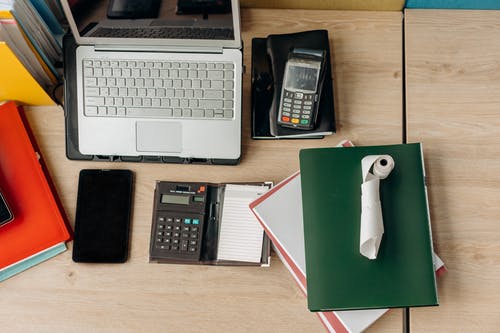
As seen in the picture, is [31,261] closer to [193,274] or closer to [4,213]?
[4,213]

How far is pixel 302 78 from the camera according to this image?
3.01 feet

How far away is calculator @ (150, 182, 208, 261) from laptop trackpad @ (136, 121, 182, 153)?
71mm

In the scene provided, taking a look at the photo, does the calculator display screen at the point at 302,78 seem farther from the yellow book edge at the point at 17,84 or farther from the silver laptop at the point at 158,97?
the yellow book edge at the point at 17,84

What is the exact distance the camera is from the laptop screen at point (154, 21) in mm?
828

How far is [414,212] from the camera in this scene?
2.72 feet

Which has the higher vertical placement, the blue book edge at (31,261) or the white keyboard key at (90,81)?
the white keyboard key at (90,81)

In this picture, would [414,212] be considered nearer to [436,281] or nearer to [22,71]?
[436,281]

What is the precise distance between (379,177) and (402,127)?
182 millimetres

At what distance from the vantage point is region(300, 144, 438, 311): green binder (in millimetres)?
798

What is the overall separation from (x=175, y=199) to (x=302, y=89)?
0.33 metres

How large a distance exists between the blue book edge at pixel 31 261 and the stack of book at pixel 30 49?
0.30m

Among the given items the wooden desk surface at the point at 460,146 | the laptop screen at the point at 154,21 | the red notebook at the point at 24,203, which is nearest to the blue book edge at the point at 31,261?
the red notebook at the point at 24,203

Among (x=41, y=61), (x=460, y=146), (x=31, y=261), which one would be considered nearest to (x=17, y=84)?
(x=41, y=61)

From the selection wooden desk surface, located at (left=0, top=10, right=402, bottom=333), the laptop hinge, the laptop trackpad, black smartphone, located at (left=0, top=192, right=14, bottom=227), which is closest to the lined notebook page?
wooden desk surface, located at (left=0, top=10, right=402, bottom=333)
